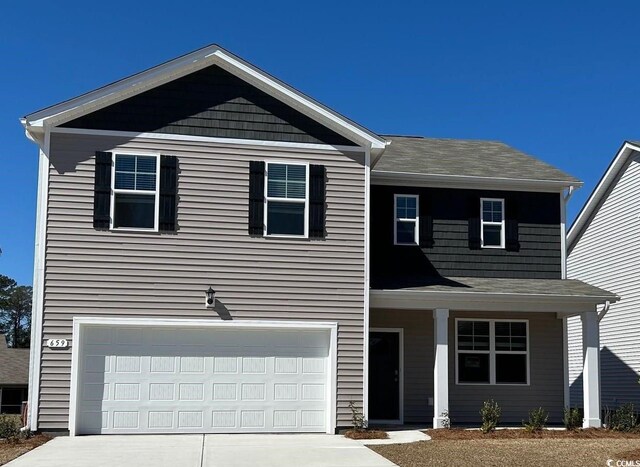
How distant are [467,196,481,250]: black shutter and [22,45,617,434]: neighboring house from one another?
1.62 meters

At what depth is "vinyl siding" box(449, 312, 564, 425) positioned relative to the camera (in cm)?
1925

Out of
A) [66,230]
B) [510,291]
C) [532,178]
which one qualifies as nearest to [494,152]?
[532,178]

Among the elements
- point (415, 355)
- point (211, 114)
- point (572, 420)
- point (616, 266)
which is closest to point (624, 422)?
point (572, 420)

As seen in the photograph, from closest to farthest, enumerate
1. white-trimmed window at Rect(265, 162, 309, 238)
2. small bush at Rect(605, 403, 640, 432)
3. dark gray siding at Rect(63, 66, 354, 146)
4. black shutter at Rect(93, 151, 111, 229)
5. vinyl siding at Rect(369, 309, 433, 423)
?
black shutter at Rect(93, 151, 111, 229)
dark gray siding at Rect(63, 66, 354, 146)
white-trimmed window at Rect(265, 162, 309, 238)
small bush at Rect(605, 403, 640, 432)
vinyl siding at Rect(369, 309, 433, 423)

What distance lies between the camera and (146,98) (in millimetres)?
16578

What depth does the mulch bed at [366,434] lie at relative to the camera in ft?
52.0

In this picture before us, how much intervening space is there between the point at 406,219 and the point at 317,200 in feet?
10.9

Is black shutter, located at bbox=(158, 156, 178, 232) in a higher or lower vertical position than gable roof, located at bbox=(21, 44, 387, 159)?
lower

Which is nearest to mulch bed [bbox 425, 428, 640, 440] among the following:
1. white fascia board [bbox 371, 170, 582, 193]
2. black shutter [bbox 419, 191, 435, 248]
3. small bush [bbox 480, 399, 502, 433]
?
small bush [bbox 480, 399, 502, 433]

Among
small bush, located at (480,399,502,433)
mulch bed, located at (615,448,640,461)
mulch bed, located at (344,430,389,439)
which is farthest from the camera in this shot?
small bush, located at (480,399,502,433)

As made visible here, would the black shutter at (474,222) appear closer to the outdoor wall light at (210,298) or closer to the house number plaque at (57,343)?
the outdoor wall light at (210,298)

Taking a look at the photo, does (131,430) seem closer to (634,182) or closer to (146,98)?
(146,98)

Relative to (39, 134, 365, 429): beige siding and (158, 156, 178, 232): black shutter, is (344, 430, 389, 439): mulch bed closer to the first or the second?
(39, 134, 365, 429): beige siding

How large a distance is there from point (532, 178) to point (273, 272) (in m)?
6.91
